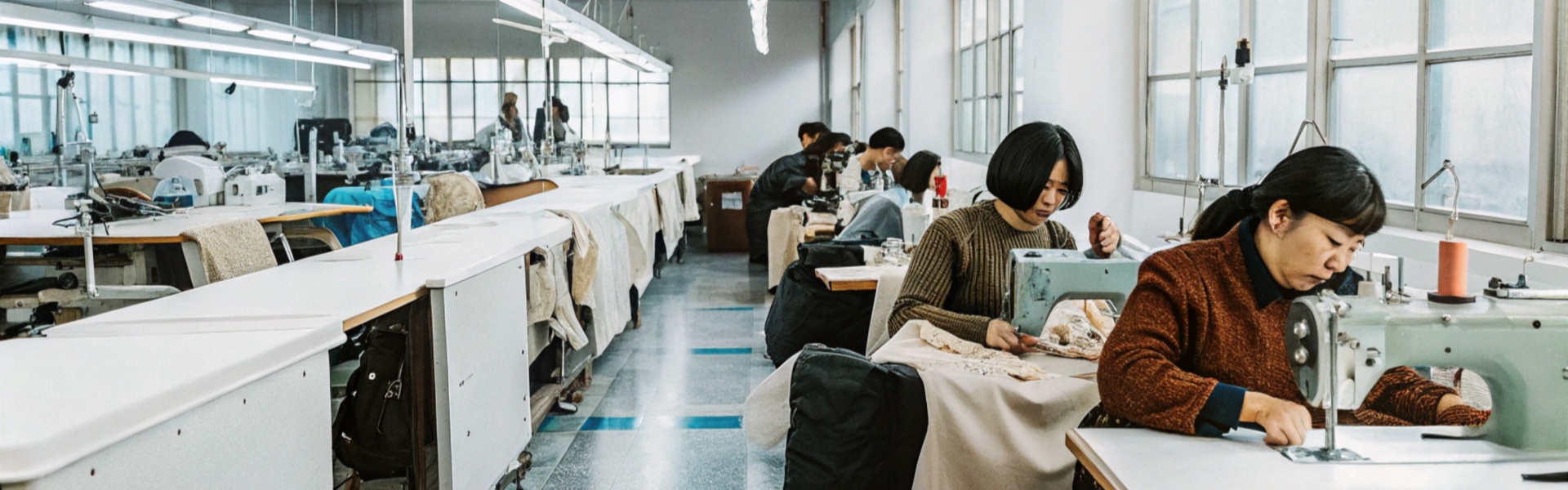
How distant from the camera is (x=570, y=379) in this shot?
→ 4648 mm

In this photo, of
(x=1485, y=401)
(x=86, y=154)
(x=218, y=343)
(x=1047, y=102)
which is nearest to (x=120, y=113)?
(x=86, y=154)

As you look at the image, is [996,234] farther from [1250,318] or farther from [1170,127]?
[1170,127]

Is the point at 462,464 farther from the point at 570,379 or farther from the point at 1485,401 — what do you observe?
the point at 1485,401

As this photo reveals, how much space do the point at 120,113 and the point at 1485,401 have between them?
40.5ft

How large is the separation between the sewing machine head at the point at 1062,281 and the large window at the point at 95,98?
851cm

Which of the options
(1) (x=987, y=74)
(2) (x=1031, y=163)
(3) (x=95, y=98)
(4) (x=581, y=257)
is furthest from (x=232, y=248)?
(3) (x=95, y=98)

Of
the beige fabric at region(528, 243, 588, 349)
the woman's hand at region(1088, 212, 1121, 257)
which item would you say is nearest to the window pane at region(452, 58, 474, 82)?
the beige fabric at region(528, 243, 588, 349)

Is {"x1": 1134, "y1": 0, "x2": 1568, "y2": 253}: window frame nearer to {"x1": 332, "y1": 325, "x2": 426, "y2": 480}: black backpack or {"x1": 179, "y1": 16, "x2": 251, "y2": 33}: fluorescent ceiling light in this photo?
{"x1": 332, "y1": 325, "x2": 426, "y2": 480}: black backpack

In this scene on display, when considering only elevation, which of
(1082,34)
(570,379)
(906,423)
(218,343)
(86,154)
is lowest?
(570,379)

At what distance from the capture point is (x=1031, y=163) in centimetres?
254

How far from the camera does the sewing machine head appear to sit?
2.32m

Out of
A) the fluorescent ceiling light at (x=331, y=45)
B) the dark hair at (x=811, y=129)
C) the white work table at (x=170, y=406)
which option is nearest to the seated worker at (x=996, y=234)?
the white work table at (x=170, y=406)

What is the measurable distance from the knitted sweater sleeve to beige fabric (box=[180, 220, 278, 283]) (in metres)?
3.05

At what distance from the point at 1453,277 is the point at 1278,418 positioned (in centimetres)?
28
